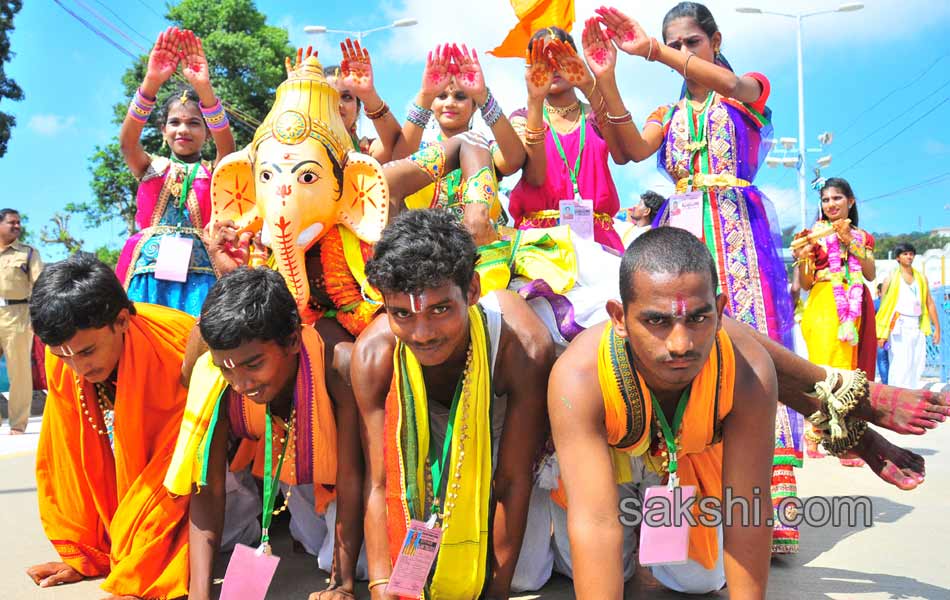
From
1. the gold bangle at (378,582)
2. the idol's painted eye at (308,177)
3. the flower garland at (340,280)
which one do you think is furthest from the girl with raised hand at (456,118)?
the gold bangle at (378,582)

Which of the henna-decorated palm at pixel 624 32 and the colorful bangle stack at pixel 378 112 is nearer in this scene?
the henna-decorated palm at pixel 624 32

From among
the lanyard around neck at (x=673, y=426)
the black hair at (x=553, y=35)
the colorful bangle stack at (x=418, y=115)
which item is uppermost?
the black hair at (x=553, y=35)

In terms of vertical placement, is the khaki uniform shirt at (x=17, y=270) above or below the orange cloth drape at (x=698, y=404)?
above

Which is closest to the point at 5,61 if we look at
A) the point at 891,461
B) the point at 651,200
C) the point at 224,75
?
the point at 224,75

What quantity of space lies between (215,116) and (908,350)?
9.47 m

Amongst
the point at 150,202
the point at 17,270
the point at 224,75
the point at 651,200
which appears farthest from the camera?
the point at 224,75

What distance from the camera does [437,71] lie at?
3.70m

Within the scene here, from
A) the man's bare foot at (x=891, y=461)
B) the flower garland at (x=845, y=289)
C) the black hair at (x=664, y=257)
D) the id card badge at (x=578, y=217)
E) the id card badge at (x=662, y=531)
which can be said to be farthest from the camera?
the flower garland at (x=845, y=289)

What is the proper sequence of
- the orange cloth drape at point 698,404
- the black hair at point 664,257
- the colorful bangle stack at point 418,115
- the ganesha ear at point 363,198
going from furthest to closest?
the colorful bangle stack at point 418,115 < the ganesha ear at point 363,198 < the orange cloth drape at point 698,404 < the black hair at point 664,257

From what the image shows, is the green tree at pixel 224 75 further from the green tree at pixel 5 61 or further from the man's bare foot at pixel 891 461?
the man's bare foot at pixel 891 461

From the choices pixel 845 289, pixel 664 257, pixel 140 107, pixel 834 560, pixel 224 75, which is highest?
pixel 224 75

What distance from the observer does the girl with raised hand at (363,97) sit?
11.8ft

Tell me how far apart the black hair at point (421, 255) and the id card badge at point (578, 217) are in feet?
3.07

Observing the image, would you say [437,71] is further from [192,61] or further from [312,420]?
[312,420]
